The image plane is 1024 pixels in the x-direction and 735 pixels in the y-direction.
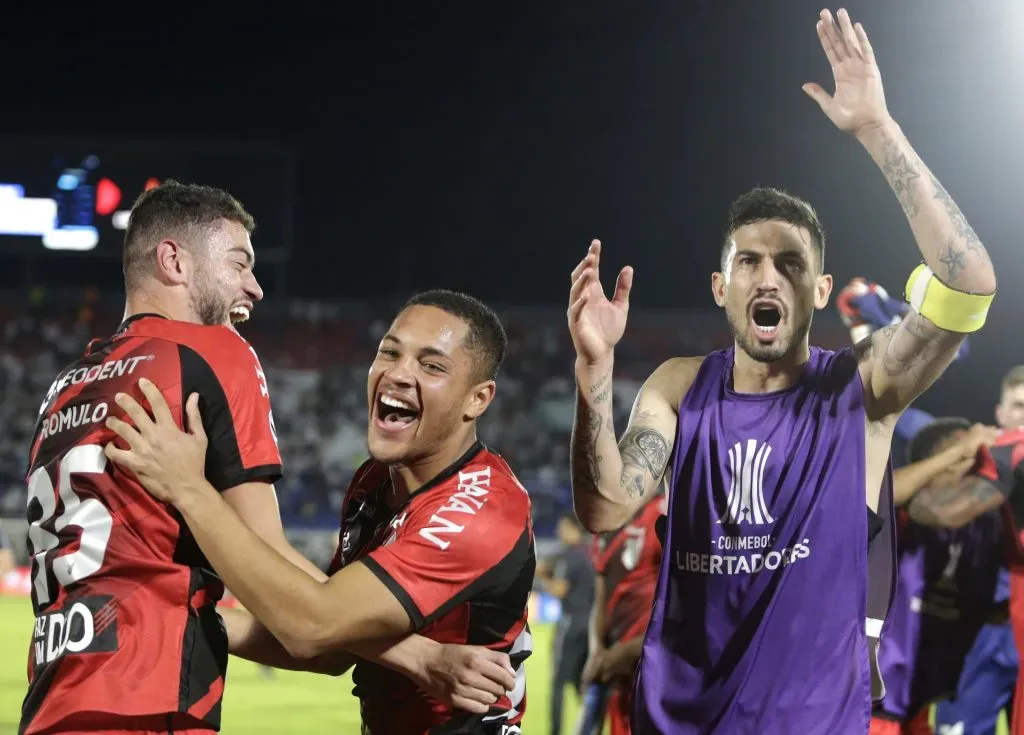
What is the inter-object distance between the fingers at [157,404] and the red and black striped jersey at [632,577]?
4.19 m

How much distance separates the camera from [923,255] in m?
3.47

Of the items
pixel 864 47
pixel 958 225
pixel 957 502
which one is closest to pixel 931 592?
pixel 957 502

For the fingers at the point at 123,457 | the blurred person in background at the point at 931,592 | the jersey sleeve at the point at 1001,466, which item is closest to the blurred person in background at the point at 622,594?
the blurred person in background at the point at 931,592

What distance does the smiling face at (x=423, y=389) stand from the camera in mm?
3373

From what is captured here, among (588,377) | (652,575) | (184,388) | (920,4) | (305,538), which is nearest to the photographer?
(184,388)

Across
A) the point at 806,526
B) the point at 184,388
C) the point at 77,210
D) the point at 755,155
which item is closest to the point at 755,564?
the point at 806,526

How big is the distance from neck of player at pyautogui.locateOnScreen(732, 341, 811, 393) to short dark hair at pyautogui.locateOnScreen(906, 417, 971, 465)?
8.79 feet

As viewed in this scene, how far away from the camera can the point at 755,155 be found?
33.2m

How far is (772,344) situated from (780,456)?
340 mm

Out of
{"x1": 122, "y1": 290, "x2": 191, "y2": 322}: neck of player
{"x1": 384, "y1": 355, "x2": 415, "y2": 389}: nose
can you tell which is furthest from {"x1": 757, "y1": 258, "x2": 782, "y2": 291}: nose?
{"x1": 122, "y1": 290, "x2": 191, "y2": 322}: neck of player

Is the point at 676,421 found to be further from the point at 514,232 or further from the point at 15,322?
the point at 514,232

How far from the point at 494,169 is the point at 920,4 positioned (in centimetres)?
2151

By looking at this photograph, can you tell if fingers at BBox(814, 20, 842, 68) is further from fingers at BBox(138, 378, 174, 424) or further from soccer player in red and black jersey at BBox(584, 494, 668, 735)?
soccer player in red and black jersey at BBox(584, 494, 668, 735)

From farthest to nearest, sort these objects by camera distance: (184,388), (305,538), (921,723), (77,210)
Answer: (77,210) → (305,538) → (921,723) → (184,388)
